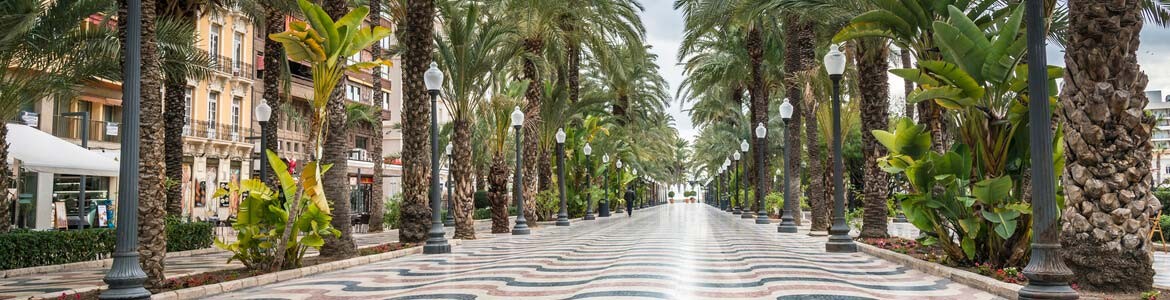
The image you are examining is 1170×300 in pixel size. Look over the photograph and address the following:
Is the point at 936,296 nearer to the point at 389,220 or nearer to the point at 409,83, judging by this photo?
the point at 409,83

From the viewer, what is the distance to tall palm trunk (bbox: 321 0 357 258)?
1412cm

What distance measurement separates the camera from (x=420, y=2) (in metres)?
18.2

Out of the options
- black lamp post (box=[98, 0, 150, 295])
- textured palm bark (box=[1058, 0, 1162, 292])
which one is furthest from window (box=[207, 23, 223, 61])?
textured palm bark (box=[1058, 0, 1162, 292])

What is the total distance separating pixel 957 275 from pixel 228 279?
8.64 meters

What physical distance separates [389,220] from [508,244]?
11.6m

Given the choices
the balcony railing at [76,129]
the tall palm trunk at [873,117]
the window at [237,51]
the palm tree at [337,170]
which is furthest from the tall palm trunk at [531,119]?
the window at [237,51]

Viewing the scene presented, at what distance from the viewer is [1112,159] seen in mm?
8055

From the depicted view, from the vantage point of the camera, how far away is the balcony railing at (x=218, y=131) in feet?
117

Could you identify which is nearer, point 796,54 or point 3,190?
point 3,190

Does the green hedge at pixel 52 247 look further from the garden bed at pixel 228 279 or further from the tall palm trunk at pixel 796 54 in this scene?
the tall palm trunk at pixel 796 54

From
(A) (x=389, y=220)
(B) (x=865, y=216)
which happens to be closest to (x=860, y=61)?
(B) (x=865, y=216)

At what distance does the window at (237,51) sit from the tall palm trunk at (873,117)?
3060 centimetres

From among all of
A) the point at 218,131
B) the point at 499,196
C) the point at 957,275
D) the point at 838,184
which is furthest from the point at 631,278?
the point at 218,131

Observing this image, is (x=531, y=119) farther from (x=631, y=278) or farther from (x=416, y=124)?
(x=631, y=278)
